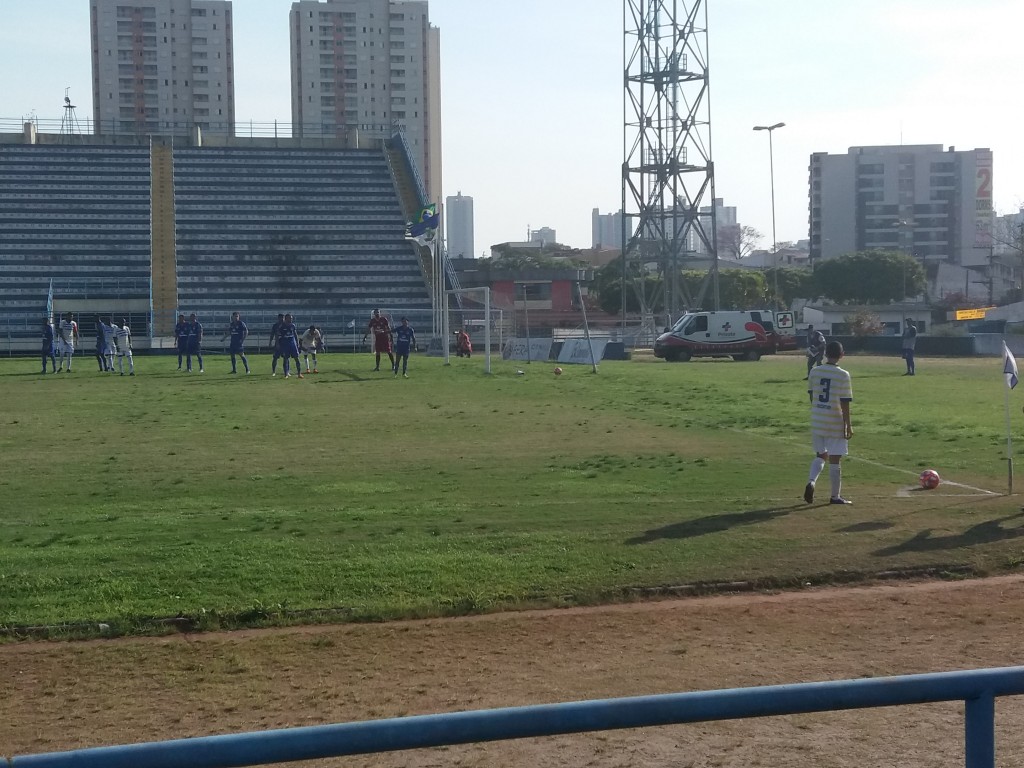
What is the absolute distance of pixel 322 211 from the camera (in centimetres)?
6275

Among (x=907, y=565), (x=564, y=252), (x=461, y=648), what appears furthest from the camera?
(x=564, y=252)

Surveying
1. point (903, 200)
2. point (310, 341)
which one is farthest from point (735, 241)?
point (310, 341)

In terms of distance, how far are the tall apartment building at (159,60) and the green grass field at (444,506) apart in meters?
120

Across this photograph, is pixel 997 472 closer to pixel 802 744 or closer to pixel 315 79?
pixel 802 744

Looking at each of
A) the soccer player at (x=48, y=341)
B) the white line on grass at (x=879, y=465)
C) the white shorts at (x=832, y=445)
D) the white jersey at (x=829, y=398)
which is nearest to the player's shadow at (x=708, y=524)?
the white shorts at (x=832, y=445)

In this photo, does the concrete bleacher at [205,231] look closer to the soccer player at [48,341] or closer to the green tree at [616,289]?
the soccer player at [48,341]

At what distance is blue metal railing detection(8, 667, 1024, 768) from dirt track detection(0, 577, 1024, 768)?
8.67 feet

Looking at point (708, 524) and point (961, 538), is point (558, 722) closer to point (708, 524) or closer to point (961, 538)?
point (708, 524)

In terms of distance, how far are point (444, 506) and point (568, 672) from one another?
544 centimetres

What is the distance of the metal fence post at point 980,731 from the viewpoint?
10.0 ft

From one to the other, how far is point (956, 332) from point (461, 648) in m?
56.1

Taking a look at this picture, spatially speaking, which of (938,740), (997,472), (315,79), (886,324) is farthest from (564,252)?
(938,740)

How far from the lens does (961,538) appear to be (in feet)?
35.9

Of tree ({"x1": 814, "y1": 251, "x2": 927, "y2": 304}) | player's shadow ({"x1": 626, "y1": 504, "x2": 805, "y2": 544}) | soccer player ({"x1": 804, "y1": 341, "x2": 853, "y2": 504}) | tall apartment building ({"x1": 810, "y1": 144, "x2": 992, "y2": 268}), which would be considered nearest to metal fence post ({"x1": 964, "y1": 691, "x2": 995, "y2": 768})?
player's shadow ({"x1": 626, "y1": 504, "x2": 805, "y2": 544})
